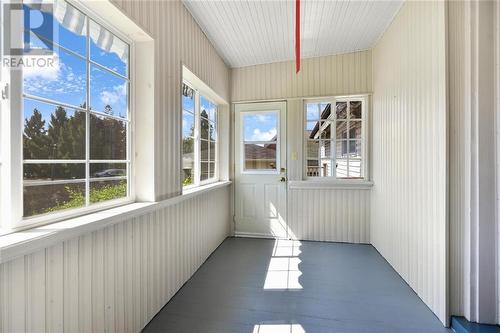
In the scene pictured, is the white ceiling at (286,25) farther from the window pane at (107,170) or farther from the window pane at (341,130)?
the window pane at (107,170)

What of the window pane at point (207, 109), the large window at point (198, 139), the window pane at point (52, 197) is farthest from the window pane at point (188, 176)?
the window pane at point (52, 197)

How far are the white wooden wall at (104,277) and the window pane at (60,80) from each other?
81 cm

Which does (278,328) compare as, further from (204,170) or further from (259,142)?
(259,142)

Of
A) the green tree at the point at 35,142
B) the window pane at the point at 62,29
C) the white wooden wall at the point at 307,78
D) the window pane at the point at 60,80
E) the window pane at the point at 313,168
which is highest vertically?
the white wooden wall at the point at 307,78

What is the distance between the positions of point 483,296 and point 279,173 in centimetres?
281

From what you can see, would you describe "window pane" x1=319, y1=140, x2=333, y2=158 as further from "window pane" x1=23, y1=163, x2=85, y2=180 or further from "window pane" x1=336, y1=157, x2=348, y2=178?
"window pane" x1=23, y1=163, x2=85, y2=180

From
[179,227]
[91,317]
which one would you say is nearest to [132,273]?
[91,317]

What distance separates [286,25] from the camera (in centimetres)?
305

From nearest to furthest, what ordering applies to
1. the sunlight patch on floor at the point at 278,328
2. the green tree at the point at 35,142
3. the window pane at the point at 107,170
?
the green tree at the point at 35,142 → the window pane at the point at 107,170 → the sunlight patch on floor at the point at 278,328

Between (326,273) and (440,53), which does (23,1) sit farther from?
(326,273)

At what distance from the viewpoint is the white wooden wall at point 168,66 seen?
2.02 meters

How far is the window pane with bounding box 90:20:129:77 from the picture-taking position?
1.67 metres

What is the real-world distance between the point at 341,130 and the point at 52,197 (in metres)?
3.78

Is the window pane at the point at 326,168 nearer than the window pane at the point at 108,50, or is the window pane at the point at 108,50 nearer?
the window pane at the point at 108,50
